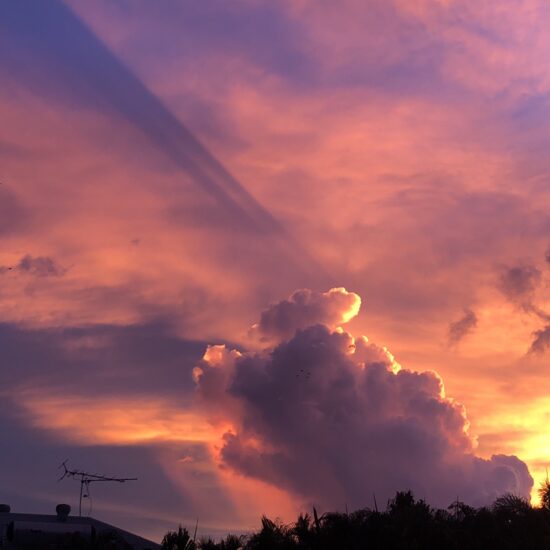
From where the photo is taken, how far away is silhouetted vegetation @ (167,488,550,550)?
243 ft

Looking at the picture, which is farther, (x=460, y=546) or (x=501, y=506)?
(x=501, y=506)

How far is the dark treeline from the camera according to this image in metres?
74.1

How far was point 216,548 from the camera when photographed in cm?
8381

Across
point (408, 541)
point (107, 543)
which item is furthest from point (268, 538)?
point (107, 543)

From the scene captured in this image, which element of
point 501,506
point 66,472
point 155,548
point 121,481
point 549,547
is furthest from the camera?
point 121,481

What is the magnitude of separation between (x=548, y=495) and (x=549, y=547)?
622 cm

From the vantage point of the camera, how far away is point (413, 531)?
244ft

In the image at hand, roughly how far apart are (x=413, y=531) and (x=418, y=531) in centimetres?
41

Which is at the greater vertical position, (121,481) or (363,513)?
(121,481)

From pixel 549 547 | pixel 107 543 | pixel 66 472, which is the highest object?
pixel 66 472

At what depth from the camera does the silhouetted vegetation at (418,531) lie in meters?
74.0

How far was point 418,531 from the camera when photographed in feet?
244

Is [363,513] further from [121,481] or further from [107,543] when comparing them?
[121,481]

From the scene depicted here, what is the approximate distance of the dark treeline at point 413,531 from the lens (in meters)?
74.1
